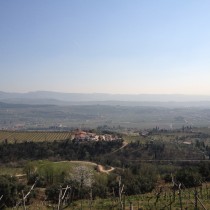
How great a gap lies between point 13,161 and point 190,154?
35.8 m

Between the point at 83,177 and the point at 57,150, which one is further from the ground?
the point at 83,177

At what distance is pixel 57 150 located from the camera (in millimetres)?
76500

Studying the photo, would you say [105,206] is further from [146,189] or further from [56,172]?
[56,172]

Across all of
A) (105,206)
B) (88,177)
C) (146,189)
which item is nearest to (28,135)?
(88,177)

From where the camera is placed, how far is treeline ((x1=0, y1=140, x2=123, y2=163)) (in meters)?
73.1

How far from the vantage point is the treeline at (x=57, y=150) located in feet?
240

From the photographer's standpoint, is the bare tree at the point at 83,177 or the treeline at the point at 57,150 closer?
the bare tree at the point at 83,177

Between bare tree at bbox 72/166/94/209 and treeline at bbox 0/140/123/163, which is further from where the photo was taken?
treeline at bbox 0/140/123/163

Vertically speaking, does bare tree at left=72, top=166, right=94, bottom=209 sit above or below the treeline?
above

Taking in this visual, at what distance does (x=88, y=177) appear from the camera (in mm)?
42344

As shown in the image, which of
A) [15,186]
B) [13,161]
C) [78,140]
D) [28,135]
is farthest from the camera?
[28,135]

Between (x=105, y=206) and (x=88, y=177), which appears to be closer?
(x=105, y=206)

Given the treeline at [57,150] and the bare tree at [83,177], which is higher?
the bare tree at [83,177]

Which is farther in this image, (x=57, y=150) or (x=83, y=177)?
(x=57, y=150)
